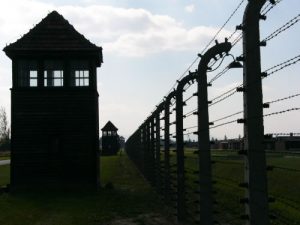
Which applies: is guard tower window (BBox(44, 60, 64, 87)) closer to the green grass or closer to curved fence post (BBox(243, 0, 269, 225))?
the green grass

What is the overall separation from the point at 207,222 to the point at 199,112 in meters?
1.70

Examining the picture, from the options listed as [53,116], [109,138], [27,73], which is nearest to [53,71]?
[27,73]

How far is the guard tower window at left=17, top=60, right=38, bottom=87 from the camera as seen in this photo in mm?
21188

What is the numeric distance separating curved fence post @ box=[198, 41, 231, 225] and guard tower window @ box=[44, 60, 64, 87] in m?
13.4

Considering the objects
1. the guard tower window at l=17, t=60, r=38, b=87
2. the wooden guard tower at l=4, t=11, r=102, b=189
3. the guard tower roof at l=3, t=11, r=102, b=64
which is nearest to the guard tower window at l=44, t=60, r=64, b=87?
the wooden guard tower at l=4, t=11, r=102, b=189

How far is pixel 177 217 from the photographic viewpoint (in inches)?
446

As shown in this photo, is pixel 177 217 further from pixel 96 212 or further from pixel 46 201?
pixel 46 201

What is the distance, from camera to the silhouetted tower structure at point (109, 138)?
252 feet

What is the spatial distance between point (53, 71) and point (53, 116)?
5.72 ft

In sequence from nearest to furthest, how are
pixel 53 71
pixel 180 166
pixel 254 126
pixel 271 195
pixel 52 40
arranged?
pixel 254 126, pixel 180 166, pixel 271 195, pixel 53 71, pixel 52 40

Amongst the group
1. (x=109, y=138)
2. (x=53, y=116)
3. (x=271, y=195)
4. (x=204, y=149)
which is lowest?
(x=271, y=195)

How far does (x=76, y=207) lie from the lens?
51.0 ft

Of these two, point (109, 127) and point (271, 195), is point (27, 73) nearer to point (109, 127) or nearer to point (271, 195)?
point (271, 195)

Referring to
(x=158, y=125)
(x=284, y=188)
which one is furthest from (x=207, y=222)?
(x=284, y=188)
